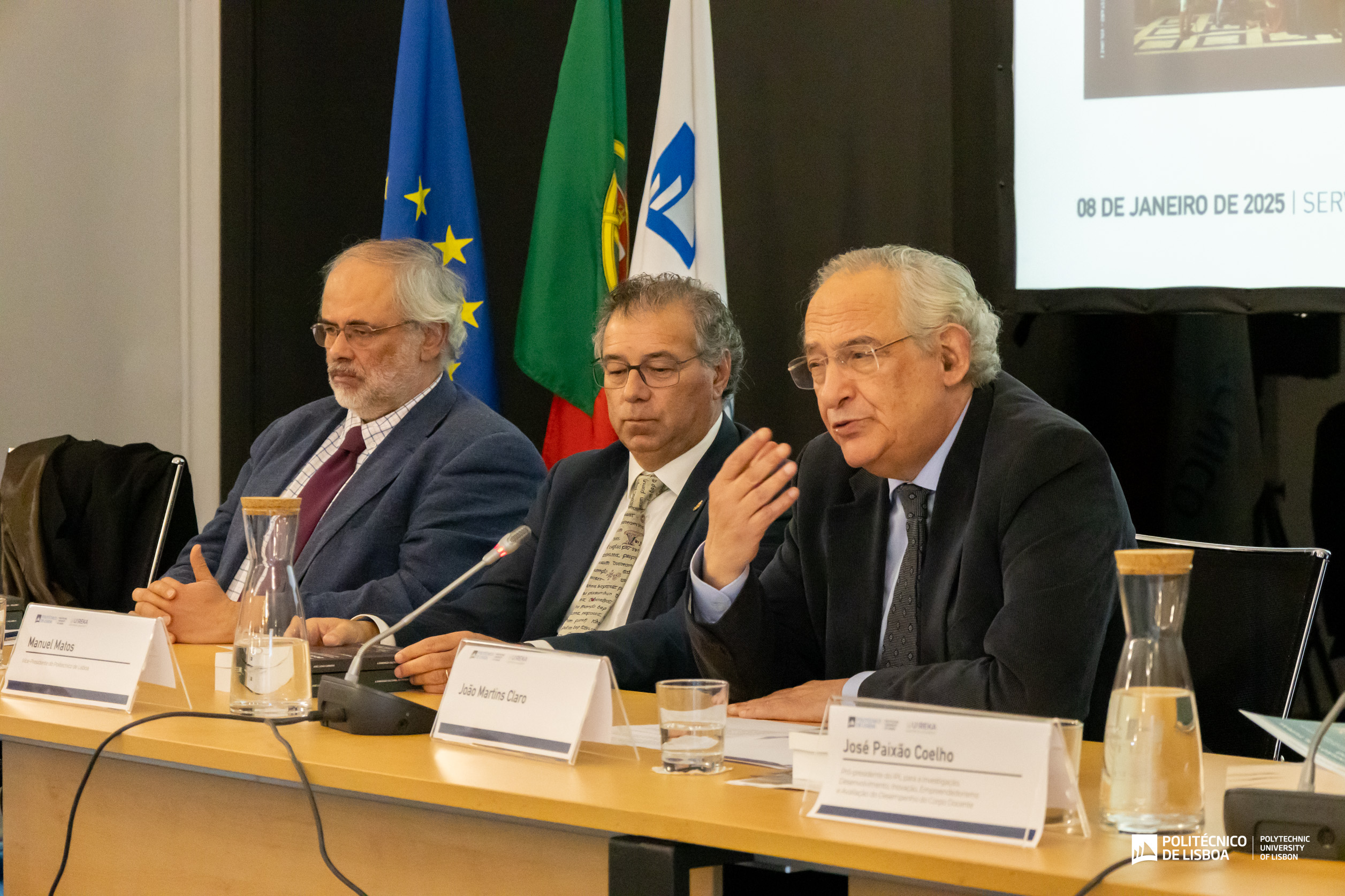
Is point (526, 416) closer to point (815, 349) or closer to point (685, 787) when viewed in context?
point (815, 349)

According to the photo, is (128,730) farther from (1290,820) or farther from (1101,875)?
(1290,820)

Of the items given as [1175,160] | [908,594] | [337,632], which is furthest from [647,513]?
[1175,160]

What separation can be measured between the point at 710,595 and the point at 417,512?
36.4 inches

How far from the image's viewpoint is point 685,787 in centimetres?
131

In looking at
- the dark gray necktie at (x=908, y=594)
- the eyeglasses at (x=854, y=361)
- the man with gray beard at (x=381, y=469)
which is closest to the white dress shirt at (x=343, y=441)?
the man with gray beard at (x=381, y=469)

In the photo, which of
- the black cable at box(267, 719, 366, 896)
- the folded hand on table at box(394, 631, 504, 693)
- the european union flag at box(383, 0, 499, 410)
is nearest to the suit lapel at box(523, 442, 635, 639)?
the folded hand on table at box(394, 631, 504, 693)

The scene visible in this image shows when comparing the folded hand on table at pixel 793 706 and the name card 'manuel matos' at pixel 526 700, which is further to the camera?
the folded hand on table at pixel 793 706

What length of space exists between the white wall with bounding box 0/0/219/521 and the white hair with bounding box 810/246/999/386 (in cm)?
317

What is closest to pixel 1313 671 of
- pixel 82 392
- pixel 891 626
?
pixel 891 626

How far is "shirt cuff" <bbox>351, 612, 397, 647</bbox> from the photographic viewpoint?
2.28 m

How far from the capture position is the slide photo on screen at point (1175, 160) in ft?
9.37

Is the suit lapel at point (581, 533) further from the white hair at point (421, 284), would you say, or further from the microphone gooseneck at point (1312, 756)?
the microphone gooseneck at point (1312, 756)

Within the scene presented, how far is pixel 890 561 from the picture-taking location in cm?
198

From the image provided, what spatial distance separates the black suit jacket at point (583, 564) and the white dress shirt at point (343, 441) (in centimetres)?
44
